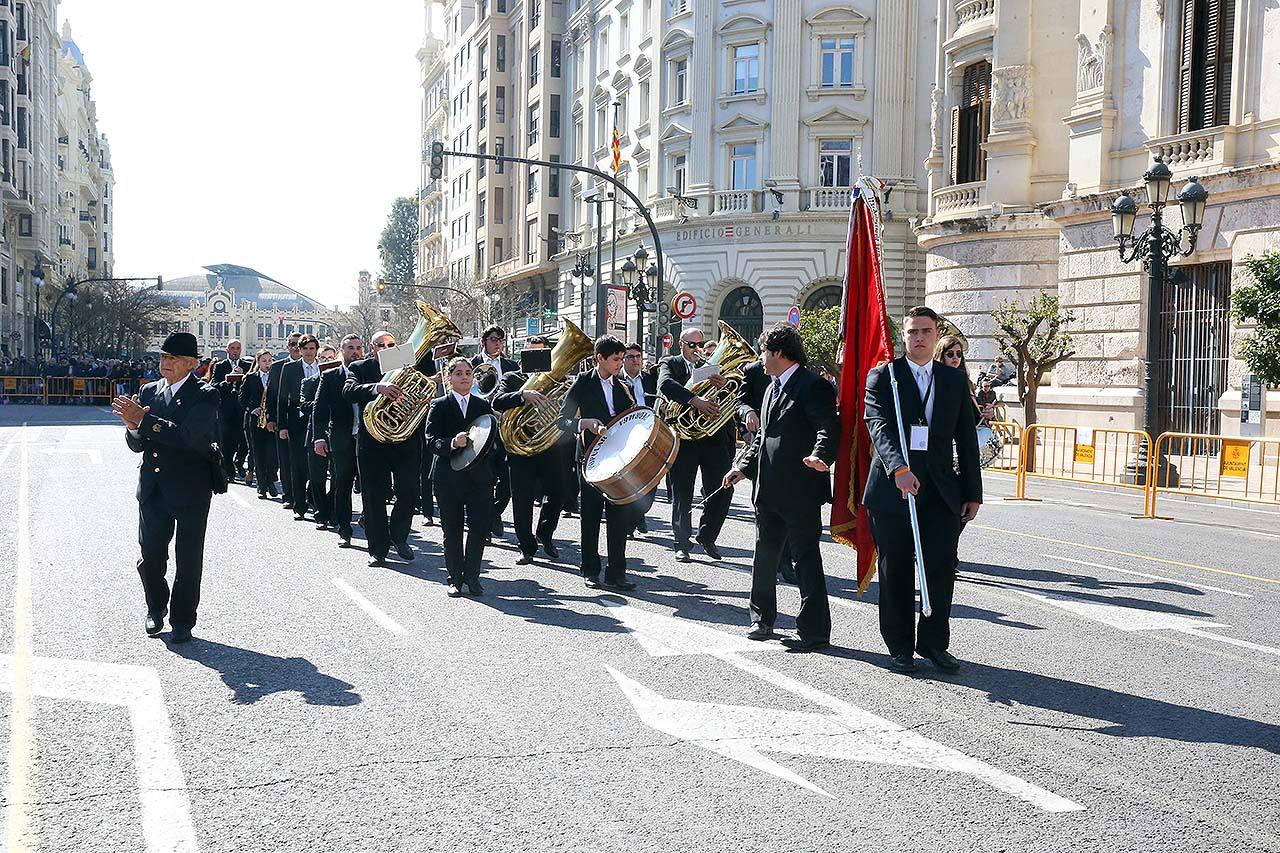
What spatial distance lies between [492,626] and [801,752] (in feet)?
10.5

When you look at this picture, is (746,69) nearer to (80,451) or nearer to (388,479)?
(80,451)

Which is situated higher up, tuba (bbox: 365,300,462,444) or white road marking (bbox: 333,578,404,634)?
tuba (bbox: 365,300,462,444)

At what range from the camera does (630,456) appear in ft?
31.1

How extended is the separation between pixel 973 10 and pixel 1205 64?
7.80 meters

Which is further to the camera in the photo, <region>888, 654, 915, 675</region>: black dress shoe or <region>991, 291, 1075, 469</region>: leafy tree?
<region>991, 291, 1075, 469</region>: leafy tree

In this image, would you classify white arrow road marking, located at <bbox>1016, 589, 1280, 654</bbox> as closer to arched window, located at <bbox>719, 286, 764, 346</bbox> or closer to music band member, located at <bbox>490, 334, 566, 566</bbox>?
music band member, located at <bbox>490, 334, 566, 566</bbox>

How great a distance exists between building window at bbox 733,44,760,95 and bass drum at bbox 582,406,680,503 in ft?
113

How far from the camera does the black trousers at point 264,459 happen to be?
17.0 meters

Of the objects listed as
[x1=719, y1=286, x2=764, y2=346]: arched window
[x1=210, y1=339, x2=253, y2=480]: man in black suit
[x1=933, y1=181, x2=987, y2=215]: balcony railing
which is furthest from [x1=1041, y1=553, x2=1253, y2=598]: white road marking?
[x1=719, y1=286, x2=764, y2=346]: arched window

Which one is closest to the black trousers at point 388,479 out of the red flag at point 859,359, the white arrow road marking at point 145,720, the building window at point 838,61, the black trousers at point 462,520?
the black trousers at point 462,520

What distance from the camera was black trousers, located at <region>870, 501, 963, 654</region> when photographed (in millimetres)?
6961

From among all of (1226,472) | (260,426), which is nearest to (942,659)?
(260,426)

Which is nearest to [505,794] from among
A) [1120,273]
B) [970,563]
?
[970,563]

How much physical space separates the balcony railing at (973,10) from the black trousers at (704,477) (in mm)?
21929
